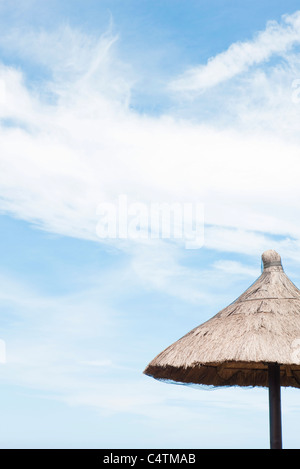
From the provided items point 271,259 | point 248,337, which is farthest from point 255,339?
point 271,259

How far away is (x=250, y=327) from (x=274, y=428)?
1.29 m

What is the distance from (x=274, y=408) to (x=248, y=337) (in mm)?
1039

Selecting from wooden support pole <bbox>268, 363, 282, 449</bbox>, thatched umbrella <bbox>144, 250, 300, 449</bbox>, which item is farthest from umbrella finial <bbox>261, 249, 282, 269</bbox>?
wooden support pole <bbox>268, 363, 282, 449</bbox>

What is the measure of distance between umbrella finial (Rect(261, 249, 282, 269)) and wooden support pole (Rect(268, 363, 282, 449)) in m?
1.47

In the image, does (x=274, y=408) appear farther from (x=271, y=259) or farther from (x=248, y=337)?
(x=271, y=259)

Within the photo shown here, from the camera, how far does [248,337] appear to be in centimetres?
740

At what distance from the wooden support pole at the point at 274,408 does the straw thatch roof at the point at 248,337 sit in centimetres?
24

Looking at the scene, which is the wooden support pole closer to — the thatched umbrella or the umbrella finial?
the thatched umbrella

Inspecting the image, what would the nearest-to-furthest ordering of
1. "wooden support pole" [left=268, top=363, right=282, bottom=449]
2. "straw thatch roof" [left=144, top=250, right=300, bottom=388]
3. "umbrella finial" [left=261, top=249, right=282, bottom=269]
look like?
"straw thatch roof" [left=144, top=250, right=300, bottom=388] → "wooden support pole" [left=268, top=363, right=282, bottom=449] → "umbrella finial" [left=261, top=249, right=282, bottom=269]

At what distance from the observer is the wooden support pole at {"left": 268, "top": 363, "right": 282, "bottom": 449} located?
25.0ft

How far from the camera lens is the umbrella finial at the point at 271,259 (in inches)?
339
